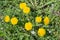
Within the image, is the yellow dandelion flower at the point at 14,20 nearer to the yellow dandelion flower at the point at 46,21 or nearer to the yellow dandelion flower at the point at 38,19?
the yellow dandelion flower at the point at 38,19

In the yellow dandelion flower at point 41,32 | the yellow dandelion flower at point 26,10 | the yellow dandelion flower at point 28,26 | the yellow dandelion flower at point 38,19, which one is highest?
the yellow dandelion flower at point 26,10

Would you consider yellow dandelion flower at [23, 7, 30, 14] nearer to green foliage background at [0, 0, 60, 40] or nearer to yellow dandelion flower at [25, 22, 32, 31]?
green foliage background at [0, 0, 60, 40]

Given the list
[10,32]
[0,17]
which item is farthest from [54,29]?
[0,17]

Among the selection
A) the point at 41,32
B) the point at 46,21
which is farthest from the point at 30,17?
the point at 41,32

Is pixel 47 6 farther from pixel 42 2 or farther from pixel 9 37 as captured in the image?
pixel 9 37

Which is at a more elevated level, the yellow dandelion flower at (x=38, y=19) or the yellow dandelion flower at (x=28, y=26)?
the yellow dandelion flower at (x=38, y=19)

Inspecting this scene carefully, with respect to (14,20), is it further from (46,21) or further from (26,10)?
(46,21)

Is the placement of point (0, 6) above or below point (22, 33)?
above

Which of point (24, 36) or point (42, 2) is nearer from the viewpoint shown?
point (24, 36)

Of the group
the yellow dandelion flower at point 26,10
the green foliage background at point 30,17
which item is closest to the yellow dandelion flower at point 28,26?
the green foliage background at point 30,17
